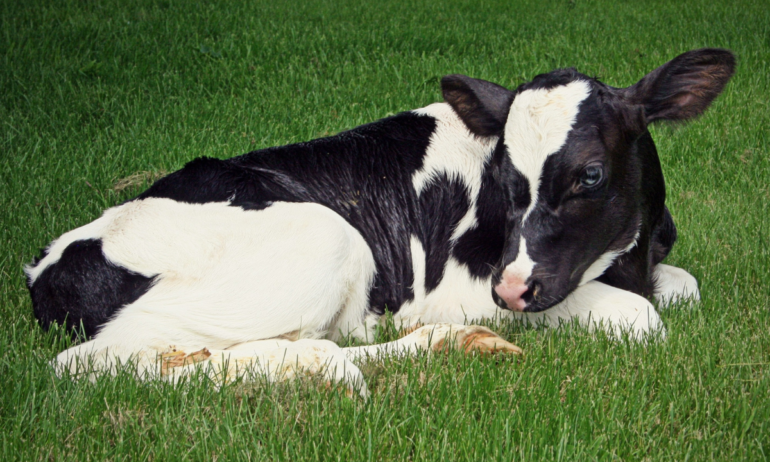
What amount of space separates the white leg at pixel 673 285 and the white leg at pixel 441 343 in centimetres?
115

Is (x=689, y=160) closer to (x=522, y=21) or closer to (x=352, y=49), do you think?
(x=352, y=49)

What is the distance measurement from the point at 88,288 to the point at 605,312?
245cm

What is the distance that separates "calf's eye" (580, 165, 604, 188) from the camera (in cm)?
342

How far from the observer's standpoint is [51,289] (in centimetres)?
343

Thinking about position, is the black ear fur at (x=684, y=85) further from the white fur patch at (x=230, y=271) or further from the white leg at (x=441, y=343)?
the white fur patch at (x=230, y=271)

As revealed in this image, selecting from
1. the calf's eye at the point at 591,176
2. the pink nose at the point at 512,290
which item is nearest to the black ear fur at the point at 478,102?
the calf's eye at the point at 591,176

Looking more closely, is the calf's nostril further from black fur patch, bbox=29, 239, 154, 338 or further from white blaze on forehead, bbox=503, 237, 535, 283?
black fur patch, bbox=29, 239, 154, 338

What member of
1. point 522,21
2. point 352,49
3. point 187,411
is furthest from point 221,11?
point 187,411

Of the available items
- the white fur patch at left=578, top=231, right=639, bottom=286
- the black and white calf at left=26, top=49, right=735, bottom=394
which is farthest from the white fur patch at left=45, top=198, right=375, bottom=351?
the white fur patch at left=578, top=231, right=639, bottom=286

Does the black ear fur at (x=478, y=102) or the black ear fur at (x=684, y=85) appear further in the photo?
the black ear fur at (x=478, y=102)

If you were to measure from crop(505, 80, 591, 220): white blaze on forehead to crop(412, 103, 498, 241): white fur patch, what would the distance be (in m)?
0.41

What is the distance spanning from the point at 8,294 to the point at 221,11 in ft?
24.1

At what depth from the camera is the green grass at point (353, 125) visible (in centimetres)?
262

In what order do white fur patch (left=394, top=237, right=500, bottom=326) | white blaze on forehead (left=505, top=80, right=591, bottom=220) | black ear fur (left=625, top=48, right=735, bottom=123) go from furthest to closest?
white fur patch (left=394, top=237, right=500, bottom=326), black ear fur (left=625, top=48, right=735, bottom=123), white blaze on forehead (left=505, top=80, right=591, bottom=220)
